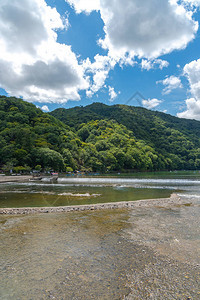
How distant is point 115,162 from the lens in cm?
13175

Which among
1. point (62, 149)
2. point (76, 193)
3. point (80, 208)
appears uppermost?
point (62, 149)

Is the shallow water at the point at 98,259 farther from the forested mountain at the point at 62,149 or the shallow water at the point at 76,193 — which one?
the forested mountain at the point at 62,149

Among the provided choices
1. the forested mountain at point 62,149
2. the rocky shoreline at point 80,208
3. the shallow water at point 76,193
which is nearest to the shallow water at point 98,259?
the rocky shoreline at point 80,208

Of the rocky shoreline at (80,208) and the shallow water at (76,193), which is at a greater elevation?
the rocky shoreline at (80,208)

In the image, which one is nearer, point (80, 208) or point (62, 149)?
point (80, 208)

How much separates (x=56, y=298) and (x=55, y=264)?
199 cm

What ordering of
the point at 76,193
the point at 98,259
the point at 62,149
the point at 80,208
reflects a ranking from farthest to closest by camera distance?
the point at 62,149, the point at 76,193, the point at 80,208, the point at 98,259

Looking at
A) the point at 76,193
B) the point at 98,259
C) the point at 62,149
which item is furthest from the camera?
the point at 62,149

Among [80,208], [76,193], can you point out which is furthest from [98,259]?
[76,193]

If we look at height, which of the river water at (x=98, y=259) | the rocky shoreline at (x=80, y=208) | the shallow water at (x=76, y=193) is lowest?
the shallow water at (x=76, y=193)

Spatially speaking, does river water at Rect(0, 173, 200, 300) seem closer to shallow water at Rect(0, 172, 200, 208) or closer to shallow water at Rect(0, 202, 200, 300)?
shallow water at Rect(0, 202, 200, 300)

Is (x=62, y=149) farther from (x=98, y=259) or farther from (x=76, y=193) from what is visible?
(x=98, y=259)

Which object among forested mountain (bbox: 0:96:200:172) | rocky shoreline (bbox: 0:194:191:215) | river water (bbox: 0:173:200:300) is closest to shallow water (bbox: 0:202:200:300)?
river water (bbox: 0:173:200:300)

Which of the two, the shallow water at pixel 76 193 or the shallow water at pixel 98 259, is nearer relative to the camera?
the shallow water at pixel 98 259
